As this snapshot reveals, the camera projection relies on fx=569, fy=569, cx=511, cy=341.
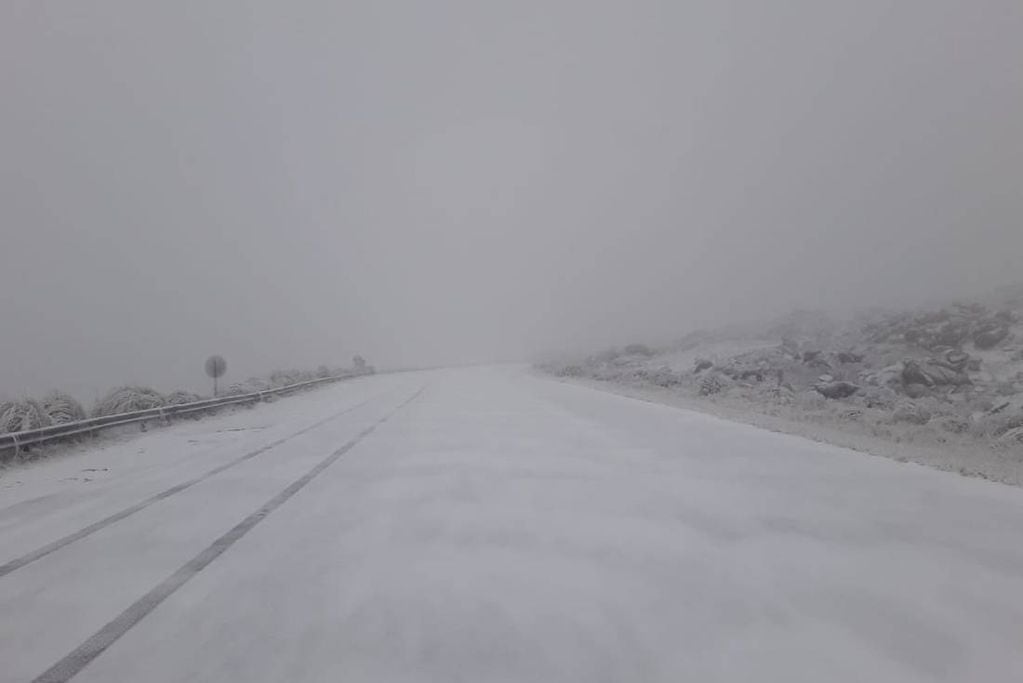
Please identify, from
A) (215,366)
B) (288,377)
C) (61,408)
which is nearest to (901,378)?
(61,408)

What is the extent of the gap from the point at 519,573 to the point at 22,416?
13.9 metres

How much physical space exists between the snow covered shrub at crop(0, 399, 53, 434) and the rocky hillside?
17.3 m

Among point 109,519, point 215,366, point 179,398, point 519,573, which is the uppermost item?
point 215,366

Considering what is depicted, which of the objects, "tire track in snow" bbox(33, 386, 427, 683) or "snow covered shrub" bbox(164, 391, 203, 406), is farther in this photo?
"snow covered shrub" bbox(164, 391, 203, 406)

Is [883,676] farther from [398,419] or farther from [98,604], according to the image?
[398,419]

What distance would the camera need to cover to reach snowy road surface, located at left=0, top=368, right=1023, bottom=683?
10.4 ft

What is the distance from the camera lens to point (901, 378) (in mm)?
15562

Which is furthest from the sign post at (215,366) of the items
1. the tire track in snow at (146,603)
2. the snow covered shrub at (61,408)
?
the tire track in snow at (146,603)

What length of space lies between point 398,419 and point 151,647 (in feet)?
39.5

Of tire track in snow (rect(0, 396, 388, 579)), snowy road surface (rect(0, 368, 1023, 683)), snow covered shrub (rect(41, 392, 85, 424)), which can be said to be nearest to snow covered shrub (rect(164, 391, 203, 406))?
snow covered shrub (rect(41, 392, 85, 424))

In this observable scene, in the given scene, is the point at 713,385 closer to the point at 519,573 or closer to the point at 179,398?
the point at 519,573

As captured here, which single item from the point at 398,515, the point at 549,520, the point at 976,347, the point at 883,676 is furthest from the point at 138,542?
the point at 976,347

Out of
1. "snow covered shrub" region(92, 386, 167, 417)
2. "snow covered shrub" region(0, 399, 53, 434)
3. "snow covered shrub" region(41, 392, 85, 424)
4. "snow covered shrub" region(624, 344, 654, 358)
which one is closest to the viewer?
"snow covered shrub" region(0, 399, 53, 434)

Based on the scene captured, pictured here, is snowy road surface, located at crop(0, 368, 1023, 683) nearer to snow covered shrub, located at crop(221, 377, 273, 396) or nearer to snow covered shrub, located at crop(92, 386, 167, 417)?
snow covered shrub, located at crop(92, 386, 167, 417)
